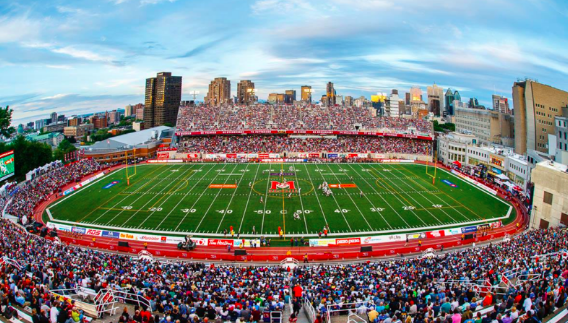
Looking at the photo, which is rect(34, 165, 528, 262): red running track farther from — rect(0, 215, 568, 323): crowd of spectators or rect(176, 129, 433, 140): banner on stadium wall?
rect(176, 129, 433, 140): banner on stadium wall

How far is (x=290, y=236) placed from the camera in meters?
28.6

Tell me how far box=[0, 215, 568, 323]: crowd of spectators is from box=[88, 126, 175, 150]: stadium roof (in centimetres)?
4356

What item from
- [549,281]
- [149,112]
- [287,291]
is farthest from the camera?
[149,112]

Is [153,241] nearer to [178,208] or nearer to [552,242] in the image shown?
[178,208]

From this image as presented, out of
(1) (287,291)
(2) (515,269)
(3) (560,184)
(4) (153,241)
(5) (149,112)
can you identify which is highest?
(5) (149,112)

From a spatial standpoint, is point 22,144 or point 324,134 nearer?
point 22,144

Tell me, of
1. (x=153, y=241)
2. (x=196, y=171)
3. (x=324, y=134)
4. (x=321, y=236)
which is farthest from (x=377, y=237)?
(x=324, y=134)

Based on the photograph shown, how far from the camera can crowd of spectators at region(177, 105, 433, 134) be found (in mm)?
71750

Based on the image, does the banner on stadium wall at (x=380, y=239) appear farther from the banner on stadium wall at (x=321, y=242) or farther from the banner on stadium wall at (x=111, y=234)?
the banner on stadium wall at (x=111, y=234)

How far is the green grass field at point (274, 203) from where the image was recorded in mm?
31094

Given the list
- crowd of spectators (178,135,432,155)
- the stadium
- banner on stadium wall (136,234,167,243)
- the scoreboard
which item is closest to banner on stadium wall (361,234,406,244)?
the stadium

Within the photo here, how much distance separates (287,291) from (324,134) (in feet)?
184

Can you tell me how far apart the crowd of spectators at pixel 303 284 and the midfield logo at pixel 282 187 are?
20.8m

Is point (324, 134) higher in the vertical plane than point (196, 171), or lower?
higher
